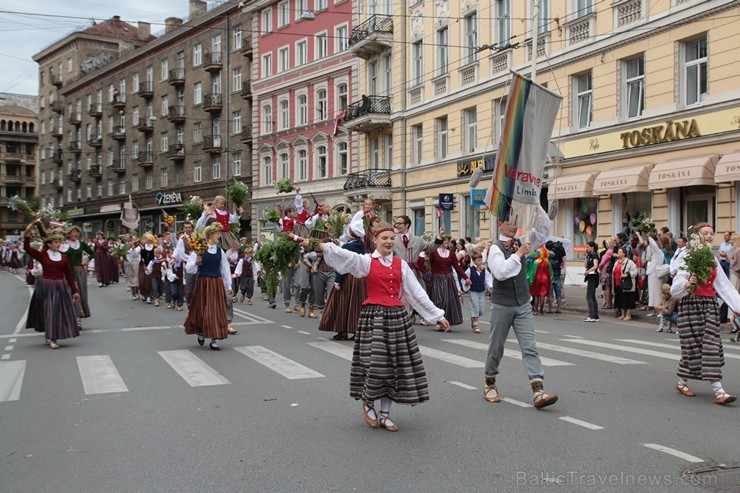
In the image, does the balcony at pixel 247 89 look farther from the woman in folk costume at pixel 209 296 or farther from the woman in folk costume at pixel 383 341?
the woman in folk costume at pixel 383 341

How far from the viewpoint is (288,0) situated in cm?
4647

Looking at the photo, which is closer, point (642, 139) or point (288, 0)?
point (642, 139)

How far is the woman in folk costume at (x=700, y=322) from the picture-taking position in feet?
26.0

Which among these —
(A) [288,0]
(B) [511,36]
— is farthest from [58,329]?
(A) [288,0]

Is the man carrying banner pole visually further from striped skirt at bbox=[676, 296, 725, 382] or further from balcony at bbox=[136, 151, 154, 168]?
balcony at bbox=[136, 151, 154, 168]

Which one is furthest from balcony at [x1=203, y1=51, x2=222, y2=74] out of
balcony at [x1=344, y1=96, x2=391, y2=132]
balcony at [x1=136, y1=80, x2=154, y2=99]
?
balcony at [x1=344, y1=96, x2=391, y2=132]

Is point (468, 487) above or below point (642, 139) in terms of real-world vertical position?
below

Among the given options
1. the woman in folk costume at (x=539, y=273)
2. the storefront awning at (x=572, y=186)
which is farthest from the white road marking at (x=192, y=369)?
the storefront awning at (x=572, y=186)

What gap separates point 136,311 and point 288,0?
103ft

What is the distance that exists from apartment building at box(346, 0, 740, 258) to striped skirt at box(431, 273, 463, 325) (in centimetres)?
900

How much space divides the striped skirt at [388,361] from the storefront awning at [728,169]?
1536 centimetres

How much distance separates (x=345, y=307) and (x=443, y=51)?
22.7m

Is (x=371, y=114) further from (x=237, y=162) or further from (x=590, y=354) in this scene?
(x=590, y=354)

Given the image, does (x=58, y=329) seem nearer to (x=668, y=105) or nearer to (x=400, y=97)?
(x=668, y=105)
